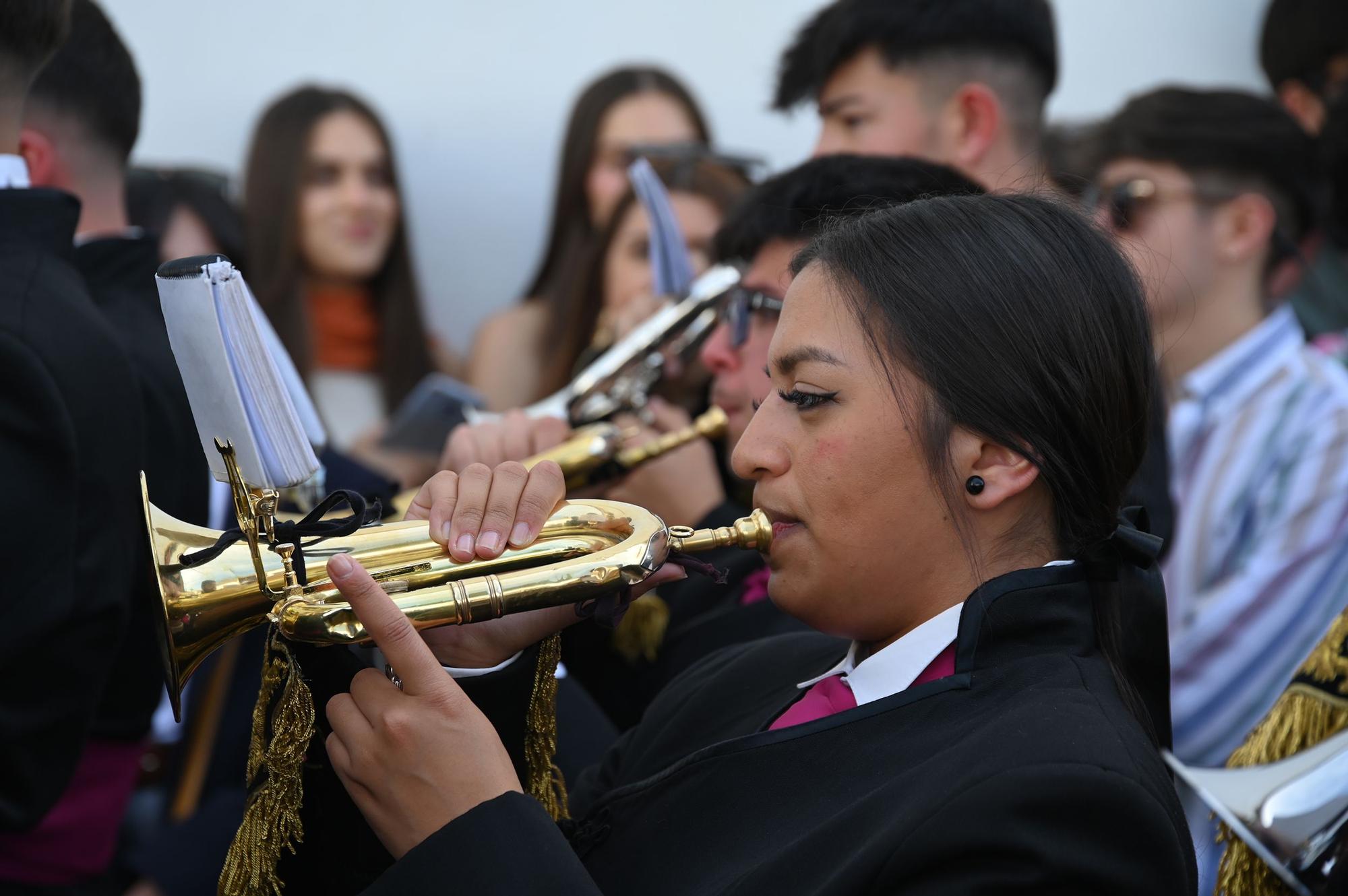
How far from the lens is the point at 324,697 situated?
184cm

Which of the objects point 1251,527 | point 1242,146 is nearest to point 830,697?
point 1251,527

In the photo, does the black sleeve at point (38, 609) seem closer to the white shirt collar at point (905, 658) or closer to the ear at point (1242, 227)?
the white shirt collar at point (905, 658)

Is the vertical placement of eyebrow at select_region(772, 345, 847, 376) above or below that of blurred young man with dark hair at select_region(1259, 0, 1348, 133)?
below

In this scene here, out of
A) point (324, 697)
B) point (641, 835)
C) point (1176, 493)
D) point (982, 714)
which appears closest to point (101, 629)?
point (324, 697)

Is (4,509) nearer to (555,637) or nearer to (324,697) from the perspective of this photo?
(324,697)

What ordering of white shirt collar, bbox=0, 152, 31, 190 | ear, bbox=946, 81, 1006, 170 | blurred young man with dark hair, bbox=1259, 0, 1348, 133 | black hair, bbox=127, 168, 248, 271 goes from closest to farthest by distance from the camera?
white shirt collar, bbox=0, 152, 31, 190 < ear, bbox=946, 81, 1006, 170 < black hair, bbox=127, 168, 248, 271 < blurred young man with dark hair, bbox=1259, 0, 1348, 133

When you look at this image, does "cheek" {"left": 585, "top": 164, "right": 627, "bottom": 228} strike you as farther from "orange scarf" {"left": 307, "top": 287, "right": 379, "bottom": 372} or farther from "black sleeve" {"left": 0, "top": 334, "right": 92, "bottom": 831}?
"black sleeve" {"left": 0, "top": 334, "right": 92, "bottom": 831}

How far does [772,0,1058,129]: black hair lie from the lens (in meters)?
3.46

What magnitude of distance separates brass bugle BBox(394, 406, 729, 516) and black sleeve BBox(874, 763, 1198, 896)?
1.54m

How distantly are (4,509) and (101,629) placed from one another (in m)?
0.31

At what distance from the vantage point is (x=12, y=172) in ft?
7.62

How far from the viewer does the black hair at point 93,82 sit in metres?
2.86

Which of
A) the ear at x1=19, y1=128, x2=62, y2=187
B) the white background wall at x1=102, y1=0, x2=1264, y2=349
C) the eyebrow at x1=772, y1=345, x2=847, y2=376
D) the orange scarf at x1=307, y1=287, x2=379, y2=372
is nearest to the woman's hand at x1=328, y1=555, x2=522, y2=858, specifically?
the eyebrow at x1=772, y1=345, x2=847, y2=376

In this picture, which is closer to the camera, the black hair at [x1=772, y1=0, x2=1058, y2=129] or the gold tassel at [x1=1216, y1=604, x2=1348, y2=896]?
the gold tassel at [x1=1216, y1=604, x2=1348, y2=896]
